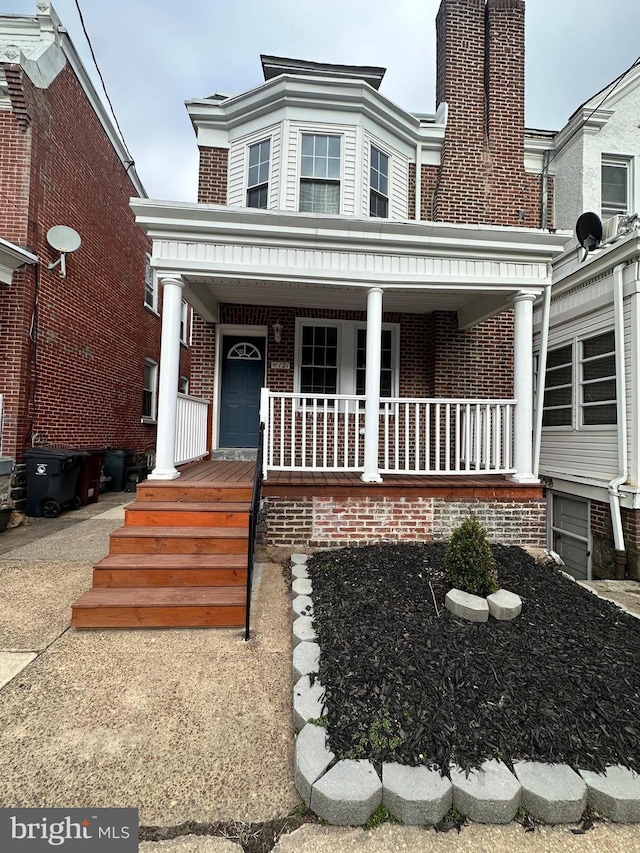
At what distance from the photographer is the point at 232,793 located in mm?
1740

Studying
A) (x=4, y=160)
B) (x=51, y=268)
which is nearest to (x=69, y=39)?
(x=4, y=160)

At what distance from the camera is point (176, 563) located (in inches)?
135

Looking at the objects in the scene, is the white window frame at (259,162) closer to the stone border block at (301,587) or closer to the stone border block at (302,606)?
the stone border block at (301,587)

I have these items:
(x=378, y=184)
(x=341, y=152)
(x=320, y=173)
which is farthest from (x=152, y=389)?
(x=378, y=184)

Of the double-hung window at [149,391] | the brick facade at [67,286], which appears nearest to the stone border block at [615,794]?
the brick facade at [67,286]

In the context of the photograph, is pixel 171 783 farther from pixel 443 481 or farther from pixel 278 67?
pixel 278 67

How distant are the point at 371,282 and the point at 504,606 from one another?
3.81m

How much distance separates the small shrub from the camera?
10.7 ft

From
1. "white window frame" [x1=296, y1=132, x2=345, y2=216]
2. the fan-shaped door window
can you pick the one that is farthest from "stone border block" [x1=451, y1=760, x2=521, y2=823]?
"white window frame" [x1=296, y1=132, x2=345, y2=216]

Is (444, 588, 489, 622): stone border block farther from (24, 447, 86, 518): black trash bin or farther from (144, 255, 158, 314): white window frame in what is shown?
(144, 255, 158, 314): white window frame

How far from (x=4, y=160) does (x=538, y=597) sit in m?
9.62

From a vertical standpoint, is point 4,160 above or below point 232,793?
above

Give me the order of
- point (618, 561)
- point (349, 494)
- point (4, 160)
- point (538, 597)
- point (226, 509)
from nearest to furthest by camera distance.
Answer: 1. point (538, 597)
2. point (226, 509)
3. point (349, 494)
4. point (618, 561)
5. point (4, 160)

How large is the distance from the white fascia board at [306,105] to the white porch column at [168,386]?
3.97 meters
